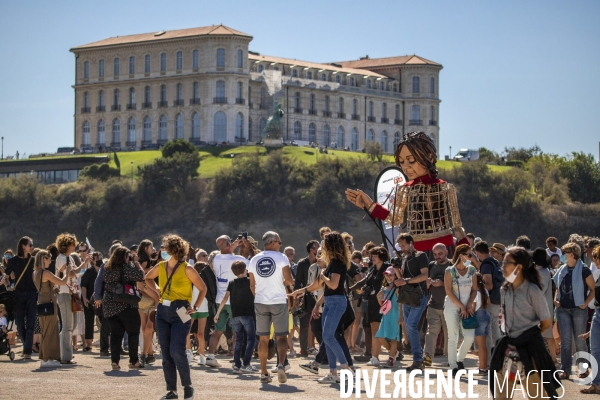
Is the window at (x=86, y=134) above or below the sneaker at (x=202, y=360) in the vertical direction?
above

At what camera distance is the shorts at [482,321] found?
15.3 meters

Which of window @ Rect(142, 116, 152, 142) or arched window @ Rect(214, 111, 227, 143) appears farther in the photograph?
window @ Rect(142, 116, 152, 142)

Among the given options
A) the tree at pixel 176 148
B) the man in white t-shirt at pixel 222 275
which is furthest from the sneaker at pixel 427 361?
the tree at pixel 176 148

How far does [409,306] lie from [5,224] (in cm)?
7807

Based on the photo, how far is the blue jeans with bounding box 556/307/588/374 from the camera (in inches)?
592

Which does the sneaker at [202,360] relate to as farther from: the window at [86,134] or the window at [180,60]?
the window at [86,134]

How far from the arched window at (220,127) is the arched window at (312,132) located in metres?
11.0

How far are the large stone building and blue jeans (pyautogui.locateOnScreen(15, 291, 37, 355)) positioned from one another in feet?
287

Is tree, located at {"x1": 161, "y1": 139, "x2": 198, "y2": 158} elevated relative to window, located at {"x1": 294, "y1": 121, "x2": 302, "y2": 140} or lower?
lower

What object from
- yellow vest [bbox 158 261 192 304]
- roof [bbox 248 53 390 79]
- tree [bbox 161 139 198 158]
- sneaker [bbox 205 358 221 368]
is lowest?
sneaker [bbox 205 358 221 368]

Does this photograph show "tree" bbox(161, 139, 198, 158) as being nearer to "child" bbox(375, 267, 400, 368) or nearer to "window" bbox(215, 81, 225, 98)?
"window" bbox(215, 81, 225, 98)

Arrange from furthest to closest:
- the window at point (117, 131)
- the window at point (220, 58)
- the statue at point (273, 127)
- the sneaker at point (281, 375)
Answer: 1. the window at point (117, 131)
2. the window at point (220, 58)
3. the statue at point (273, 127)
4. the sneaker at point (281, 375)

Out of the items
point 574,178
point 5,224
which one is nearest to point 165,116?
point 5,224

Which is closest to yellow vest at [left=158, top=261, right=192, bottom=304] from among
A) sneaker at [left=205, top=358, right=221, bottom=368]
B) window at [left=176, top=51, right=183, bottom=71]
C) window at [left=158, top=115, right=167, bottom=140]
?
sneaker at [left=205, top=358, right=221, bottom=368]
